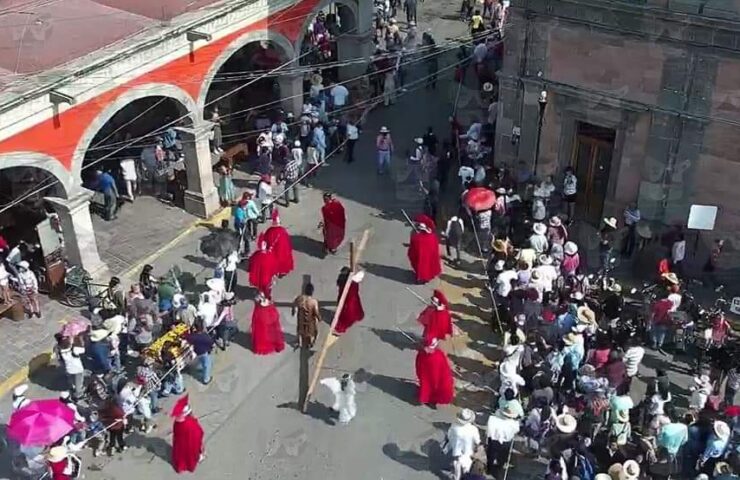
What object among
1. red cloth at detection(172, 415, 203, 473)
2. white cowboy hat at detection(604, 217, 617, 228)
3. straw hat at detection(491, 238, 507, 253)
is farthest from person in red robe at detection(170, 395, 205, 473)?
white cowboy hat at detection(604, 217, 617, 228)

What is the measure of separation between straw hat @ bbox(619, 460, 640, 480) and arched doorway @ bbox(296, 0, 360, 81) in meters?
15.8

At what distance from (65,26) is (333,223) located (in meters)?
7.20

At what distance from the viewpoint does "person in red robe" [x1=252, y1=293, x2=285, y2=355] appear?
1617 cm

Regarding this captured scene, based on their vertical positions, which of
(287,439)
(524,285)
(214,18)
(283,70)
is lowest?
(287,439)

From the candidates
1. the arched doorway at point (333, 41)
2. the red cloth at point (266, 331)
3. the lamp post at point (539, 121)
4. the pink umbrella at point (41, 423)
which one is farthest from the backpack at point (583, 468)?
the arched doorway at point (333, 41)

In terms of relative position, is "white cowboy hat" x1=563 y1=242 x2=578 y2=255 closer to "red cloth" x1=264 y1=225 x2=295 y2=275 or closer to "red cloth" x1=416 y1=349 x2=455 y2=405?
"red cloth" x1=416 y1=349 x2=455 y2=405

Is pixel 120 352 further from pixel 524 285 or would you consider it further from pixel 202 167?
pixel 524 285

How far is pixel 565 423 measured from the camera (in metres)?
13.2

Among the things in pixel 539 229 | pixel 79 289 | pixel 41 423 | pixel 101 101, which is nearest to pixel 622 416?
pixel 539 229

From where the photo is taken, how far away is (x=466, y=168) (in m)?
20.3

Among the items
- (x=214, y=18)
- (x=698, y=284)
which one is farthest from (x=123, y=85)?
(x=698, y=284)

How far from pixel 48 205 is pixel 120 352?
4.18m

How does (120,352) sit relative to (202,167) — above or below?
below

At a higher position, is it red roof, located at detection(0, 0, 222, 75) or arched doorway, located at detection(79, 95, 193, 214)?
red roof, located at detection(0, 0, 222, 75)
